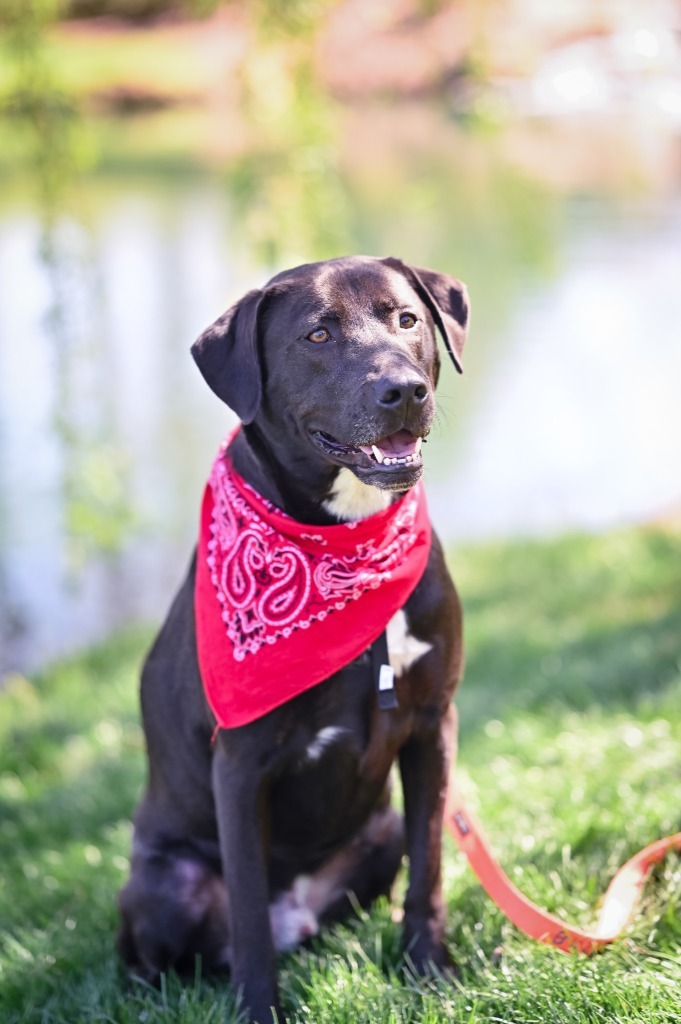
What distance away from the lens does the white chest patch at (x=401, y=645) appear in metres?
2.90

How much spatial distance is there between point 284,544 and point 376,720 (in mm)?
460

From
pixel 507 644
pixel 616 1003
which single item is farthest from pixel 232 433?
pixel 507 644

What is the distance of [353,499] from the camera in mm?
2900

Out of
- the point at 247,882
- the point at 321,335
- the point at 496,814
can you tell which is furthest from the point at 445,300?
the point at 496,814

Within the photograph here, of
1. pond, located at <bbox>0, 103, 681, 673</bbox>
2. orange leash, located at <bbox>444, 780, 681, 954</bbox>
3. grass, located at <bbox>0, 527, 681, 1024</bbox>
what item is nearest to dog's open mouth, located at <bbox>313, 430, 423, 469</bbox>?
pond, located at <bbox>0, 103, 681, 673</bbox>

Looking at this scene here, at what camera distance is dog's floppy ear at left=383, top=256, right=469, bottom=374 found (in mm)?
3008

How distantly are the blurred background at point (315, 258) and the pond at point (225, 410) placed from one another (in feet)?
0.09

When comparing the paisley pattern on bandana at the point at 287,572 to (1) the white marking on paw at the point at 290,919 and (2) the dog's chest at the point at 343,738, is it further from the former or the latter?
(1) the white marking on paw at the point at 290,919

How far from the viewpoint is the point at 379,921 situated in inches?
129

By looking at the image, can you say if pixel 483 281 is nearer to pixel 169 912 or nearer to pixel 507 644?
pixel 507 644

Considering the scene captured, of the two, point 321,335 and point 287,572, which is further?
point 287,572

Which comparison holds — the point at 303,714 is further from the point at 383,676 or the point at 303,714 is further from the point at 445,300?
the point at 445,300

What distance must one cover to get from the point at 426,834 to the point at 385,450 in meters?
1.01

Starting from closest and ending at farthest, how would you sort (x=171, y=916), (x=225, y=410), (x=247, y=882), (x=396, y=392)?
(x=396, y=392)
(x=247, y=882)
(x=171, y=916)
(x=225, y=410)
